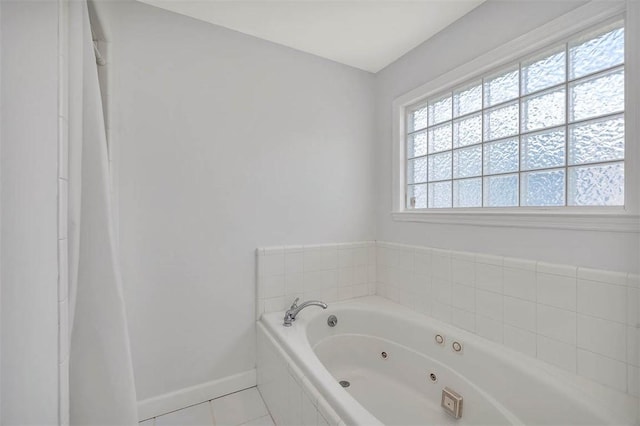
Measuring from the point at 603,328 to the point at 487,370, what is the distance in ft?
1.74

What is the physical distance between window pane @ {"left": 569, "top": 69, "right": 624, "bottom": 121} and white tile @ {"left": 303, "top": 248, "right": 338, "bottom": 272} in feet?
5.30

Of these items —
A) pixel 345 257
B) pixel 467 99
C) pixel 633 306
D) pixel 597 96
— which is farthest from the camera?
pixel 345 257

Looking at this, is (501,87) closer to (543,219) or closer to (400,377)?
(543,219)

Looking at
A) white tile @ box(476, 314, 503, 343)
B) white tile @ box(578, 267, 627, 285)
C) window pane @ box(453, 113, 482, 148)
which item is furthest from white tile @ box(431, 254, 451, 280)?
window pane @ box(453, 113, 482, 148)

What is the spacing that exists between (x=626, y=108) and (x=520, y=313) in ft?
3.32

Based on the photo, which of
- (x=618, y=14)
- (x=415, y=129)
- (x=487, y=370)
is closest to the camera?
(x=618, y=14)

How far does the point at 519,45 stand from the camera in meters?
1.42

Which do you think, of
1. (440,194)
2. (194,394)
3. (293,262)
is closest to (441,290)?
(440,194)

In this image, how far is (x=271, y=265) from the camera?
1928 millimetres

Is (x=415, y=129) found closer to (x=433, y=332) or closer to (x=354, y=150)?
(x=354, y=150)

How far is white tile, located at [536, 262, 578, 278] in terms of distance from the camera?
1.22m

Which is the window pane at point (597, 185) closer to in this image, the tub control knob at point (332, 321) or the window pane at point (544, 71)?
the window pane at point (544, 71)

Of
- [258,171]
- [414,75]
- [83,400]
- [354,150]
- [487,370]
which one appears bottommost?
[487,370]

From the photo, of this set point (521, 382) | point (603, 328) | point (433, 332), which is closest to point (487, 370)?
point (521, 382)
